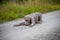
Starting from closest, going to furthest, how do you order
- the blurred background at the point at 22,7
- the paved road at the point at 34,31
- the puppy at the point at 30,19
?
the paved road at the point at 34,31 → the blurred background at the point at 22,7 → the puppy at the point at 30,19

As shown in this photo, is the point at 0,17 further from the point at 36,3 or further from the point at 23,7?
the point at 36,3

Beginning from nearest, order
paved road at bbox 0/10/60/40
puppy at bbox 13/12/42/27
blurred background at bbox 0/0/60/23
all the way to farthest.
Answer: paved road at bbox 0/10/60/40 < blurred background at bbox 0/0/60/23 < puppy at bbox 13/12/42/27

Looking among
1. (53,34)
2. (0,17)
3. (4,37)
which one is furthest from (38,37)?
(0,17)

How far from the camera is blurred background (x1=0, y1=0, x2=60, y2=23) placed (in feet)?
6.83

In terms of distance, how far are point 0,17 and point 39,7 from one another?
2.00 ft

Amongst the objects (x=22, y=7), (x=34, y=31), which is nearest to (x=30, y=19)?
(x=22, y=7)

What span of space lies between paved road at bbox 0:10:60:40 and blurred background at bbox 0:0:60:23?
8 cm

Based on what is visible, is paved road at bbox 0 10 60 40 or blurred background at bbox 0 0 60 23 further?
blurred background at bbox 0 0 60 23

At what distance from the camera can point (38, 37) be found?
175 cm

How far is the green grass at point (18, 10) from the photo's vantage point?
2.08 metres

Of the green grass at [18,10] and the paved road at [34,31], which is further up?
the green grass at [18,10]

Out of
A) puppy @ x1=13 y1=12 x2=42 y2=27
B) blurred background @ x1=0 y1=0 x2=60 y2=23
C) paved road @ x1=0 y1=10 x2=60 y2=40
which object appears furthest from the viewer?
puppy @ x1=13 y1=12 x2=42 y2=27

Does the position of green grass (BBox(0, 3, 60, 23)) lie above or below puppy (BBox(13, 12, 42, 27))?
above

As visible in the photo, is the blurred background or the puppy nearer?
the blurred background
